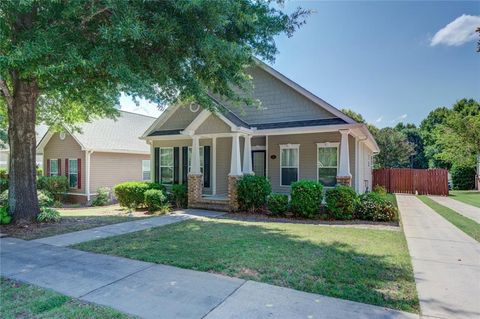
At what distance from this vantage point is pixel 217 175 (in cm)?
1454

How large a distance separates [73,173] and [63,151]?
1.81 m

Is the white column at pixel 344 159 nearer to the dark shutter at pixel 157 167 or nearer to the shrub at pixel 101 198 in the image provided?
the dark shutter at pixel 157 167

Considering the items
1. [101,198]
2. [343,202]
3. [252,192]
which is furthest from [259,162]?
[101,198]

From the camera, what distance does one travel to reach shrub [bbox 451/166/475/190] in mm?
28922

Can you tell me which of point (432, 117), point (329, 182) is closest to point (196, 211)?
point (329, 182)

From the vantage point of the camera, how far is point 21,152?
8.76 meters

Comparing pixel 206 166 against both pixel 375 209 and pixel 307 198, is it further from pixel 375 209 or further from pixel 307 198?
pixel 375 209

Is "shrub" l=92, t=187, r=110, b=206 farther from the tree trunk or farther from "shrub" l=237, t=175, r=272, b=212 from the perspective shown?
"shrub" l=237, t=175, r=272, b=212

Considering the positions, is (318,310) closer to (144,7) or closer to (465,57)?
(144,7)

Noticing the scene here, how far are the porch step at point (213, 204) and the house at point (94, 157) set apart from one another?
883 centimetres

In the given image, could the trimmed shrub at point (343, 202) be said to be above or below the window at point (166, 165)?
below

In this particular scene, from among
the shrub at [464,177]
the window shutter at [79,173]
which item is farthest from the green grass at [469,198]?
the window shutter at [79,173]

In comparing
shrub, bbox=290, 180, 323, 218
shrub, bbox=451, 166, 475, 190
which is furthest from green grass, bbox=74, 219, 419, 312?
shrub, bbox=451, 166, 475, 190

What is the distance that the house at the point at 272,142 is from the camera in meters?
12.1
